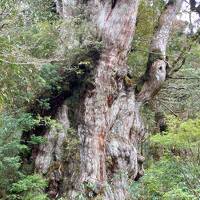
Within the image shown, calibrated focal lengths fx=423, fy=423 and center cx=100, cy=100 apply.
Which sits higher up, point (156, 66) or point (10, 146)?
point (156, 66)

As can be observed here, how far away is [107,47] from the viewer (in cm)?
889

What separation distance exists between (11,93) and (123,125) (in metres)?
2.85

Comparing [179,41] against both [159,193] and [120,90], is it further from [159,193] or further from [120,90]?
[159,193]

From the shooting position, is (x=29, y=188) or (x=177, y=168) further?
(x=177, y=168)

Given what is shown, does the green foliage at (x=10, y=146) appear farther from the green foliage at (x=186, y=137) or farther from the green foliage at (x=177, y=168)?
the green foliage at (x=186, y=137)

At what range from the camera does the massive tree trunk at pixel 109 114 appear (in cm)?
801

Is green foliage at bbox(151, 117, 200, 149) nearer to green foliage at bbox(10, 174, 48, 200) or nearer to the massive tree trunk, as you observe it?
Result: the massive tree trunk

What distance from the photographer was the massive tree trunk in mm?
8008

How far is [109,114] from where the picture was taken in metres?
8.77

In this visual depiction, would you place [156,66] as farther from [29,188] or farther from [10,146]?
[29,188]

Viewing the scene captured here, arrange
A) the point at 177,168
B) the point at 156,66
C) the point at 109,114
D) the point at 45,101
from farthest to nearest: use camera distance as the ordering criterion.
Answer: the point at 156,66, the point at 109,114, the point at 45,101, the point at 177,168

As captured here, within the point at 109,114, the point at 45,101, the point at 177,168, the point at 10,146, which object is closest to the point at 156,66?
the point at 109,114

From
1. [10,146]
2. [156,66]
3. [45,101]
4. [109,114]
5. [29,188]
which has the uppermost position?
[156,66]

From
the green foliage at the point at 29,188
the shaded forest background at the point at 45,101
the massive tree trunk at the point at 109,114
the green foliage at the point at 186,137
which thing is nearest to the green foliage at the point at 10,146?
the shaded forest background at the point at 45,101
